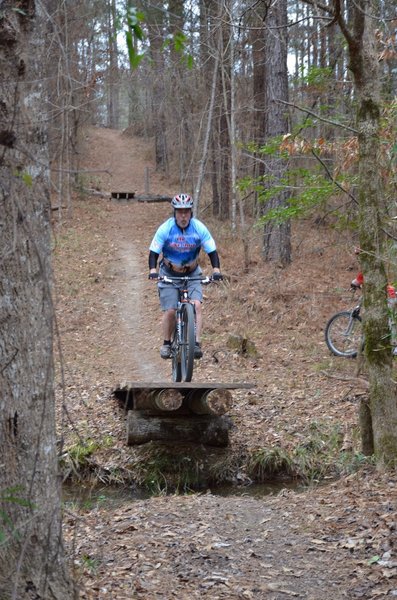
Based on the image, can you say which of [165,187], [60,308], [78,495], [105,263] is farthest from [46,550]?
[165,187]

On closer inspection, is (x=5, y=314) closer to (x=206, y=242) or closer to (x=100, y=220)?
(x=206, y=242)

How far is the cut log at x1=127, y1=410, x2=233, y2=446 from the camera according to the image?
8766 millimetres

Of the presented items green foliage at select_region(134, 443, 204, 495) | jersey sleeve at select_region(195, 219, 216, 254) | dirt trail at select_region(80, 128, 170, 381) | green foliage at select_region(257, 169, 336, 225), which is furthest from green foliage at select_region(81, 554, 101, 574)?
green foliage at select_region(257, 169, 336, 225)

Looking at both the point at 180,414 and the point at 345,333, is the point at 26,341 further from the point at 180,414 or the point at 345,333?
the point at 345,333

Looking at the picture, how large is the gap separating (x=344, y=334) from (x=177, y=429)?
400 cm

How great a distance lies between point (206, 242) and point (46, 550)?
221 inches

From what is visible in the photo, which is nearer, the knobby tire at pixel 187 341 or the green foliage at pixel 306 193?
the knobby tire at pixel 187 341

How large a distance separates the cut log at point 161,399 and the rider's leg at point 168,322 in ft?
2.93

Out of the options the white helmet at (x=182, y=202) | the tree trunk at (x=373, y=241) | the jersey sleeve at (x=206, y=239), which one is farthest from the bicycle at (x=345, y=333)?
the tree trunk at (x=373, y=241)

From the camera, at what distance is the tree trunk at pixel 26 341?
3.30 m

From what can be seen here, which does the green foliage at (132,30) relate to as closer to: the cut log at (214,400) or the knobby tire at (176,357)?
the cut log at (214,400)

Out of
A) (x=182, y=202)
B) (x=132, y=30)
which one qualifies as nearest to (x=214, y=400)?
(x=182, y=202)

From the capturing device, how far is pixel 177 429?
895 centimetres

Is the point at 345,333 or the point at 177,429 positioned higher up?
the point at 345,333
